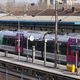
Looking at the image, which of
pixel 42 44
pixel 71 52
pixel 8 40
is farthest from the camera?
pixel 8 40

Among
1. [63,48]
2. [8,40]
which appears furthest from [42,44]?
[8,40]

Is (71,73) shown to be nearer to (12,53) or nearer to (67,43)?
(67,43)

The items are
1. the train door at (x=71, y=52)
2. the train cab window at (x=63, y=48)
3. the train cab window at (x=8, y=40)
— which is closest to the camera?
the train door at (x=71, y=52)

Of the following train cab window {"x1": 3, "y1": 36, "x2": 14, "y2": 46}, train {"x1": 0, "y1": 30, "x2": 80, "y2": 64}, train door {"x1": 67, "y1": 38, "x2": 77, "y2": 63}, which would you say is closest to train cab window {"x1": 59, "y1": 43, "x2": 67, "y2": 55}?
train {"x1": 0, "y1": 30, "x2": 80, "y2": 64}

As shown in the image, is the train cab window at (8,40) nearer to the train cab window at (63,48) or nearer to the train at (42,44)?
Result: the train at (42,44)

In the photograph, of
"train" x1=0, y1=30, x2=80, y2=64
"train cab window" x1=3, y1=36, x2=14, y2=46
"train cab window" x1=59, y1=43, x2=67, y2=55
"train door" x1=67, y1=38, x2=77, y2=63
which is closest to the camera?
"train door" x1=67, y1=38, x2=77, y2=63

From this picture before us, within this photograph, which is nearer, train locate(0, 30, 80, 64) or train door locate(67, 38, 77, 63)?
train door locate(67, 38, 77, 63)

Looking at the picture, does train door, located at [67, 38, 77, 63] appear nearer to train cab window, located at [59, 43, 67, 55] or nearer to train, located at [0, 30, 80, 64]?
train, located at [0, 30, 80, 64]

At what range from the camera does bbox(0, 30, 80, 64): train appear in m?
25.9

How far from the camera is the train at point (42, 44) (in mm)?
25922

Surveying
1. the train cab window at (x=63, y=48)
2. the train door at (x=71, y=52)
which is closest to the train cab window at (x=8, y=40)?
the train cab window at (x=63, y=48)

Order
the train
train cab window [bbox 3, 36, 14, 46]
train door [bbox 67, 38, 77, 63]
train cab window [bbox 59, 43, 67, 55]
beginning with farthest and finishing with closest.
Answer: train cab window [bbox 3, 36, 14, 46]
train cab window [bbox 59, 43, 67, 55]
the train
train door [bbox 67, 38, 77, 63]

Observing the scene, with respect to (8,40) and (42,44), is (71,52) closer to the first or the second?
(42,44)

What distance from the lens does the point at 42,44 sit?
29.7 m
